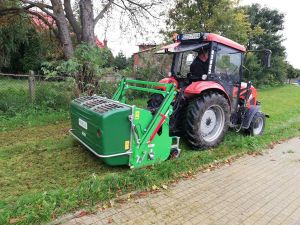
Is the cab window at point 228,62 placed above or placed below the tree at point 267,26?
below

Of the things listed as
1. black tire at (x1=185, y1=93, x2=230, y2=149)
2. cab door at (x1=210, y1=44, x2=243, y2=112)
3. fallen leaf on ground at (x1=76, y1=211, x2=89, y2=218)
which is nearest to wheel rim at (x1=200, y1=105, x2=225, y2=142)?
black tire at (x1=185, y1=93, x2=230, y2=149)

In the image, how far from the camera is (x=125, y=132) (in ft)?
14.3

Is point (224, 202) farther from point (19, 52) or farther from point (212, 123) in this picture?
point (19, 52)

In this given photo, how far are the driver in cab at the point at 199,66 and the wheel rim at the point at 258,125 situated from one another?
1975 mm

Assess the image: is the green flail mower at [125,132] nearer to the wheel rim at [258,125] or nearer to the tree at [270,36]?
the wheel rim at [258,125]

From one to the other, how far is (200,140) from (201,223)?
224 centimetres

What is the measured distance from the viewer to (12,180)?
4195 millimetres

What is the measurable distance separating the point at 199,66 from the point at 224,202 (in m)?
2.88

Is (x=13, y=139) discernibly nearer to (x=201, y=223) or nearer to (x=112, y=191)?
(x=112, y=191)

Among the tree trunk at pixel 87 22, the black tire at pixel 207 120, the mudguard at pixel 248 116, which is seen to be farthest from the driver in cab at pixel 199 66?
the tree trunk at pixel 87 22

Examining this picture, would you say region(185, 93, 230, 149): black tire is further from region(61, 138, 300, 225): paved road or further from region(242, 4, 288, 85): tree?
region(242, 4, 288, 85): tree

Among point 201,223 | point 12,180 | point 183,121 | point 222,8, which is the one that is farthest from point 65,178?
point 222,8

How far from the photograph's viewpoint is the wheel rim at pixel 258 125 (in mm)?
7000

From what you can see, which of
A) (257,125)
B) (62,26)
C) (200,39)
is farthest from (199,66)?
(62,26)
